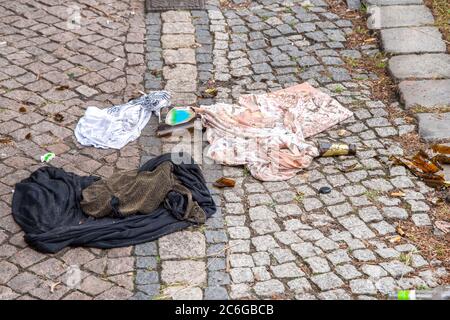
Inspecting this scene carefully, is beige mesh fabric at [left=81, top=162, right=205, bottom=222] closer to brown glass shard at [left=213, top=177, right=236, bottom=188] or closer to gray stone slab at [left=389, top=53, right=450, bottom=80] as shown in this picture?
brown glass shard at [left=213, top=177, right=236, bottom=188]

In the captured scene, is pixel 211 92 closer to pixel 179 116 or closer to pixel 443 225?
pixel 179 116

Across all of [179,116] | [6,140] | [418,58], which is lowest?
[6,140]

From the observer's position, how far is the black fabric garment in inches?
230

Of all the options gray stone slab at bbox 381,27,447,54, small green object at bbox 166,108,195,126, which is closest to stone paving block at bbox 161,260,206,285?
small green object at bbox 166,108,195,126

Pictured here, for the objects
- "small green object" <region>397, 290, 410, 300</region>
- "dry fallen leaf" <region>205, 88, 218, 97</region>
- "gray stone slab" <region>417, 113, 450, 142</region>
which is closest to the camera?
"small green object" <region>397, 290, 410, 300</region>

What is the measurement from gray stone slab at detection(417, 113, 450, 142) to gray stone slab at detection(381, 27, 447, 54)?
1190 mm

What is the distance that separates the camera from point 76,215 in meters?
6.12

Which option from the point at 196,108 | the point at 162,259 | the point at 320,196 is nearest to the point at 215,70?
the point at 196,108

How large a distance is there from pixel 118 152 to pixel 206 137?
0.82 metres

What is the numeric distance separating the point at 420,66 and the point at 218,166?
8.82 feet

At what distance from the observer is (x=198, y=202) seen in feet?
20.5

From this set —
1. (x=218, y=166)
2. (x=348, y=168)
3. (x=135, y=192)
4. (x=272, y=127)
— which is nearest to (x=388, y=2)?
(x=272, y=127)

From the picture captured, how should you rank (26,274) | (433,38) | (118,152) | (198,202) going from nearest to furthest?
(26,274)
(198,202)
(118,152)
(433,38)

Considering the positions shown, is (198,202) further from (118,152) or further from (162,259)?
(118,152)
